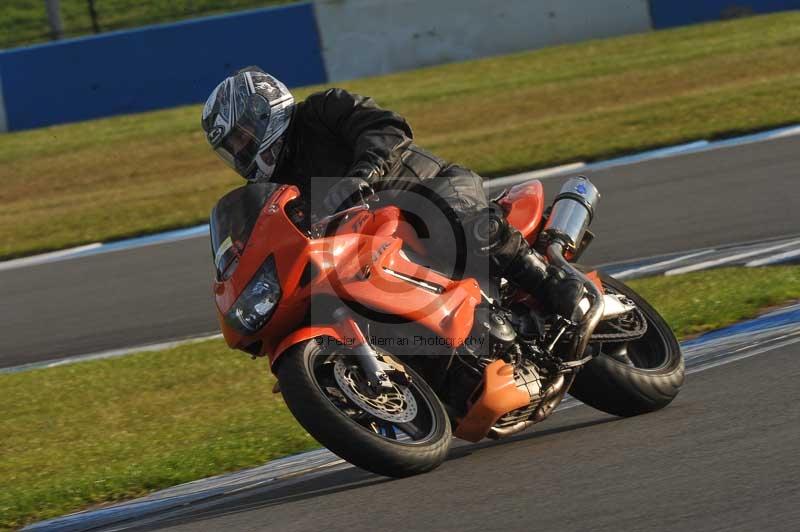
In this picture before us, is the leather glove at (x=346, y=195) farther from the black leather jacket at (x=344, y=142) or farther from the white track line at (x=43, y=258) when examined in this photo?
the white track line at (x=43, y=258)

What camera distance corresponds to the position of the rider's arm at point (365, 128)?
14.9 feet

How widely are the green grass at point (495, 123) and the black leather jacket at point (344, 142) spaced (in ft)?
25.7

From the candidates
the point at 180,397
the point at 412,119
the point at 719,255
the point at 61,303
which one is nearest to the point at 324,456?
the point at 180,397

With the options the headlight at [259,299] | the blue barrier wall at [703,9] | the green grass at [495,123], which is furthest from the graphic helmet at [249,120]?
the blue barrier wall at [703,9]

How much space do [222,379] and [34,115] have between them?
12.2m

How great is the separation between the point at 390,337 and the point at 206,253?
664cm

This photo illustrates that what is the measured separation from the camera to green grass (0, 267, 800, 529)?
523 cm

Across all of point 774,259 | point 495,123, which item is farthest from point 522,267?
point 495,123

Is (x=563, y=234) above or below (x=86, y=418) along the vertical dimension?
above

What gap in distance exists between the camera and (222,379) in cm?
717

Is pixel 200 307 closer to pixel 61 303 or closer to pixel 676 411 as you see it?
pixel 61 303

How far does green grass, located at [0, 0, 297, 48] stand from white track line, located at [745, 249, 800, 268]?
46.1 feet

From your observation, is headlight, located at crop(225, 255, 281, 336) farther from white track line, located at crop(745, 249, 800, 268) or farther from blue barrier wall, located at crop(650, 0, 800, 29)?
blue barrier wall, located at crop(650, 0, 800, 29)

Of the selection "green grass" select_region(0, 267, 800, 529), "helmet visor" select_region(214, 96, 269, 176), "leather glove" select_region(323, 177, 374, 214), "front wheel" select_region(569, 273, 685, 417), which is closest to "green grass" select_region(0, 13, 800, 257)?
"green grass" select_region(0, 267, 800, 529)
